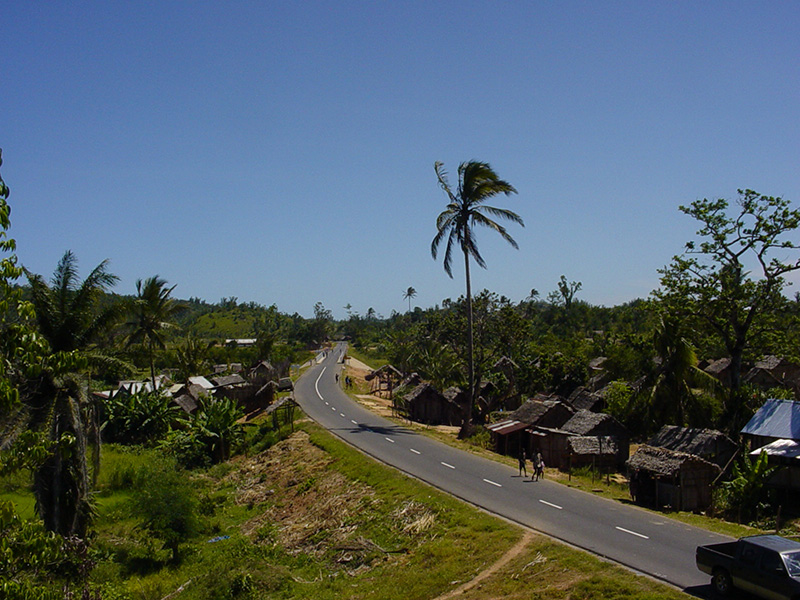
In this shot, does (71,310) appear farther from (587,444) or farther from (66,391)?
(587,444)

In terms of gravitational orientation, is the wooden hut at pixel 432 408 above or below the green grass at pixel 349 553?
above

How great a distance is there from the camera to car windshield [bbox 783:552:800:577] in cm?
1189

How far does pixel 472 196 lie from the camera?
116 ft

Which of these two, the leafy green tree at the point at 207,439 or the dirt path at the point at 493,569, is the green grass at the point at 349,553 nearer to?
the dirt path at the point at 493,569

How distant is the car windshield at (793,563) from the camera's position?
11891 millimetres

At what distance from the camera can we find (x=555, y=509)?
20719mm

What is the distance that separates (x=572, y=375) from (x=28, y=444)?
174 feet

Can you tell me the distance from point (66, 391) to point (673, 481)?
815 inches

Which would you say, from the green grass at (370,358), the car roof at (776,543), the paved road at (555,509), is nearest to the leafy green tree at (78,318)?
the paved road at (555,509)

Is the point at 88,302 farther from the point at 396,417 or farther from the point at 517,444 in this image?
the point at 396,417

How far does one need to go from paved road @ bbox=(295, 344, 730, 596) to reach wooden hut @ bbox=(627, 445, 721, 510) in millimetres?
1973

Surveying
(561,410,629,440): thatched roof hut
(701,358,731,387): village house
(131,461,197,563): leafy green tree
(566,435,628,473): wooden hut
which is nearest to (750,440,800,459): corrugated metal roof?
(566,435,628,473): wooden hut

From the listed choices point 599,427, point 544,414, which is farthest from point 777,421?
point 544,414

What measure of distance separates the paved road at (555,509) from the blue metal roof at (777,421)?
23.7 ft
